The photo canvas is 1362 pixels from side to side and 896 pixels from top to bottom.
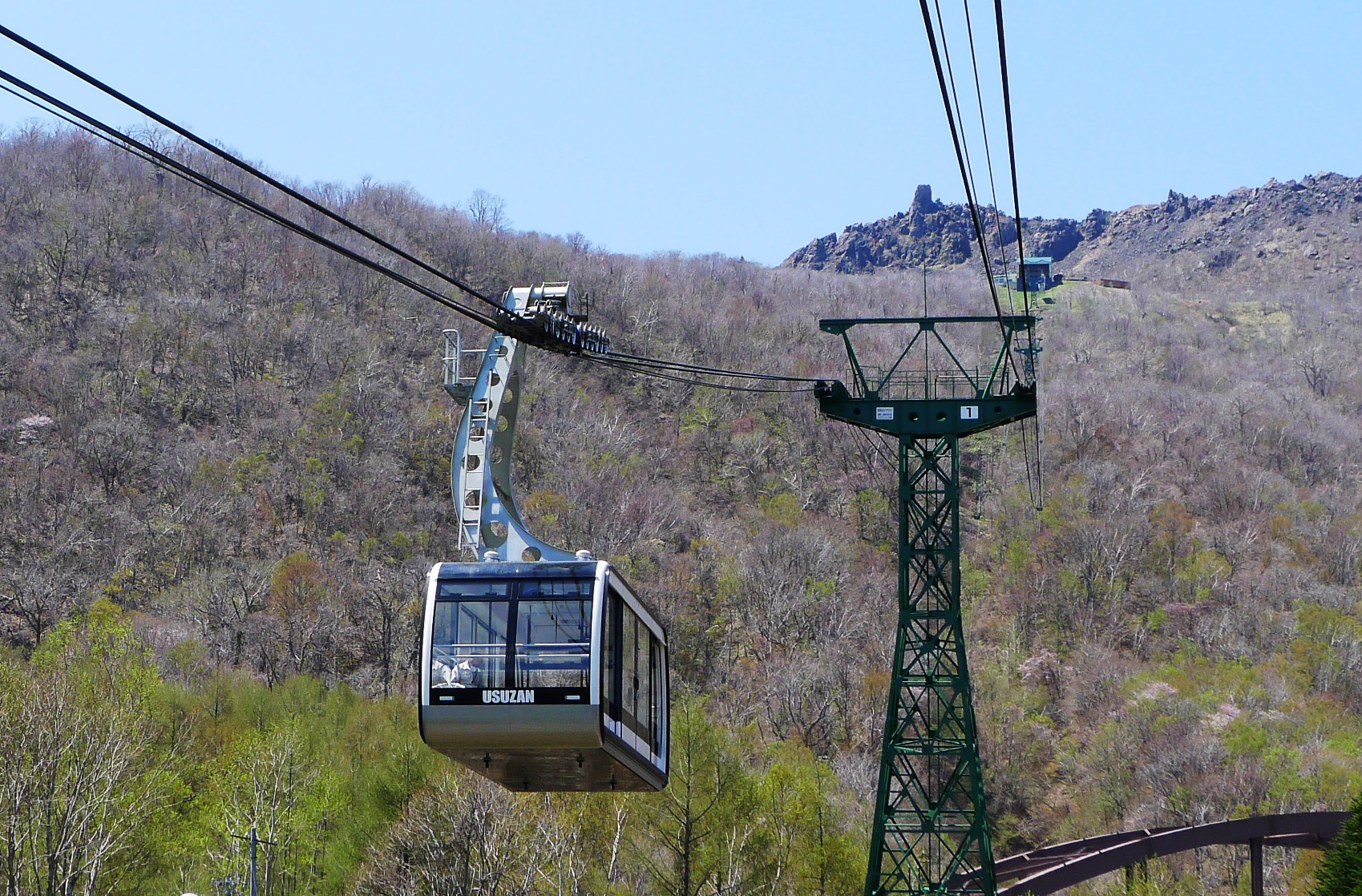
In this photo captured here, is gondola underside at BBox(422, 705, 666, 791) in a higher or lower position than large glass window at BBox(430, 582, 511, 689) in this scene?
lower

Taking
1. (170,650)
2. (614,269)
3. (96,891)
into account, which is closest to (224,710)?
(170,650)

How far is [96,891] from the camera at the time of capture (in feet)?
139

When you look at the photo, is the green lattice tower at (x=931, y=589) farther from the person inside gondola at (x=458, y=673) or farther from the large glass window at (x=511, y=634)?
the person inside gondola at (x=458, y=673)

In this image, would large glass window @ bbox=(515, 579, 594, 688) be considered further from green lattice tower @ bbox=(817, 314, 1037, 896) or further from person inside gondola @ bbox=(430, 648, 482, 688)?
green lattice tower @ bbox=(817, 314, 1037, 896)

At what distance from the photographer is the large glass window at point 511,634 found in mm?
16812

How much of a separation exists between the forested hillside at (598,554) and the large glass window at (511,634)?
21846 mm

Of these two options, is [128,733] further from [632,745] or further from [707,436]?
[707,436]

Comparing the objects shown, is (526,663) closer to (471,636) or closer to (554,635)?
(554,635)

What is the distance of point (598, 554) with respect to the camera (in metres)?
82.4

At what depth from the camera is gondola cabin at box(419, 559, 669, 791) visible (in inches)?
659

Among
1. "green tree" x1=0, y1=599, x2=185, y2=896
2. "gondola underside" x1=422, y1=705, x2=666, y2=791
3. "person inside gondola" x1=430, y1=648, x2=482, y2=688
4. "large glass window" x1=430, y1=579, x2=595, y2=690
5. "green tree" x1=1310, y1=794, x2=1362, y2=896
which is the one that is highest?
"large glass window" x1=430, y1=579, x2=595, y2=690

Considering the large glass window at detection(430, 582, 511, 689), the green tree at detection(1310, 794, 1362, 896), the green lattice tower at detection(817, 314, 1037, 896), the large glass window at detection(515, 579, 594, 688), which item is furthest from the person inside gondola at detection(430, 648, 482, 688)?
the green tree at detection(1310, 794, 1362, 896)

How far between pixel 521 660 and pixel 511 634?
28 centimetres

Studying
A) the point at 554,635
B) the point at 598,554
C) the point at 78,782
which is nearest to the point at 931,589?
the point at 554,635
